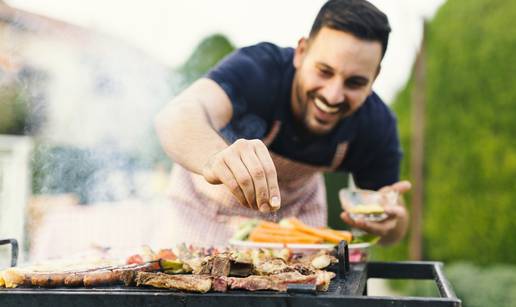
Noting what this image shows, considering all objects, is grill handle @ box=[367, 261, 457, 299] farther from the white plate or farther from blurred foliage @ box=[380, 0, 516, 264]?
blurred foliage @ box=[380, 0, 516, 264]

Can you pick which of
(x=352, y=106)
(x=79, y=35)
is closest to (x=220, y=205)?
(x=352, y=106)

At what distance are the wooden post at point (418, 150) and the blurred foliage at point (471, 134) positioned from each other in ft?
1.18

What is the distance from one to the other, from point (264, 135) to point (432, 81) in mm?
5127

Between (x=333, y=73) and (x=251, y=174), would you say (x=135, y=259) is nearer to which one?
(x=251, y=174)

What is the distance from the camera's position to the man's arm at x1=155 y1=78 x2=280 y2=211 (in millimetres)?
1488

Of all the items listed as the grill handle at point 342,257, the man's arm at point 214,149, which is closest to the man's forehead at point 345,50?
the man's arm at point 214,149

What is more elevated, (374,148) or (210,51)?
(210,51)

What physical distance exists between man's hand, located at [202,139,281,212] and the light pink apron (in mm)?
1304

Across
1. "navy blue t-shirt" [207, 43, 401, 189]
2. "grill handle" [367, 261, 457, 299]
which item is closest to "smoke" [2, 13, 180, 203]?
"navy blue t-shirt" [207, 43, 401, 189]

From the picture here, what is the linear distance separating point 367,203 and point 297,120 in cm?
53

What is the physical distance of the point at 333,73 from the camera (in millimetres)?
2387

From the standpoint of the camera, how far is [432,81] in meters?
7.37

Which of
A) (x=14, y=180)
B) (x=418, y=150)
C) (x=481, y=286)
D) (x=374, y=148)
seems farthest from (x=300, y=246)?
(x=418, y=150)

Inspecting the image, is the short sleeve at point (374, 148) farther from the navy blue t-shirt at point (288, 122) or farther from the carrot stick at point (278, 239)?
the carrot stick at point (278, 239)
